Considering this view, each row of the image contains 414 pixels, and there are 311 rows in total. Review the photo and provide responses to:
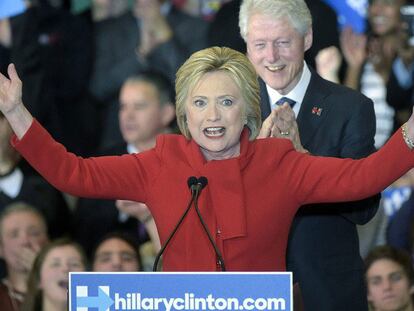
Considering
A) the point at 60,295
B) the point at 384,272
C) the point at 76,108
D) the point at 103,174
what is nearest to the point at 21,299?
A: the point at 60,295

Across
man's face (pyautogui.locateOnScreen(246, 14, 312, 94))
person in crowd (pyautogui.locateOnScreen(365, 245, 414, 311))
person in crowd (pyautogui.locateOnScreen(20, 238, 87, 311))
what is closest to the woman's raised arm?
man's face (pyautogui.locateOnScreen(246, 14, 312, 94))

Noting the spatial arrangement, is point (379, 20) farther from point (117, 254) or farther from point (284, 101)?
point (284, 101)

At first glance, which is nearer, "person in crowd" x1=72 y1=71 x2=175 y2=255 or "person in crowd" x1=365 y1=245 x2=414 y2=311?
"person in crowd" x1=365 y1=245 x2=414 y2=311

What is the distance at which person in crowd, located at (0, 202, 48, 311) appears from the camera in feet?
20.1

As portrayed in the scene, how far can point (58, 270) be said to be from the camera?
19.1 feet

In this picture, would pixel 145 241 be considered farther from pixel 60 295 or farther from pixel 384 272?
pixel 384 272

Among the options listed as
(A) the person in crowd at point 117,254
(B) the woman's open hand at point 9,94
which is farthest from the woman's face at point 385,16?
(B) the woman's open hand at point 9,94

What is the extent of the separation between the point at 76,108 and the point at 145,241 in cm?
95

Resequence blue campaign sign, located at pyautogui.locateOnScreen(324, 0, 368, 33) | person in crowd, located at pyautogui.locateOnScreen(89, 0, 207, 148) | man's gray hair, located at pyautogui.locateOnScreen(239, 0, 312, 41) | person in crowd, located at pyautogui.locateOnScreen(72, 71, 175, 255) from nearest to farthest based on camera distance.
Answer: man's gray hair, located at pyautogui.locateOnScreen(239, 0, 312, 41) → person in crowd, located at pyautogui.locateOnScreen(72, 71, 175, 255) → blue campaign sign, located at pyautogui.locateOnScreen(324, 0, 368, 33) → person in crowd, located at pyautogui.locateOnScreen(89, 0, 207, 148)

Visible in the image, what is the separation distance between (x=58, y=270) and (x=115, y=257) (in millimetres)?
283

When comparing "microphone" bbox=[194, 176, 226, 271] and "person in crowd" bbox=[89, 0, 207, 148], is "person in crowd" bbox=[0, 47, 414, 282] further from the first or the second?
"person in crowd" bbox=[89, 0, 207, 148]

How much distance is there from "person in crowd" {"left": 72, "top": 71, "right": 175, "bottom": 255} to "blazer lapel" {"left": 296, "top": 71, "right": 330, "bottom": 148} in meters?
2.32

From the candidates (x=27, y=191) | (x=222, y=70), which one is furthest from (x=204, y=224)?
(x=27, y=191)

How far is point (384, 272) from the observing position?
5836 mm
